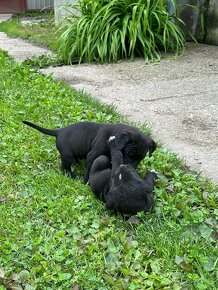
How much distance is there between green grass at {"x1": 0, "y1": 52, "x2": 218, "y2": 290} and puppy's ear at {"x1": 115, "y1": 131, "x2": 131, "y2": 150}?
38 centimetres

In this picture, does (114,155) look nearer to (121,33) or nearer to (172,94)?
(172,94)

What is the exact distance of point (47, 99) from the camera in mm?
5758

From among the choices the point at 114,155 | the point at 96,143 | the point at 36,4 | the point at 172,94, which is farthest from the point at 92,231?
the point at 36,4

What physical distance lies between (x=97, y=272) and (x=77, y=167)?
5.01 feet

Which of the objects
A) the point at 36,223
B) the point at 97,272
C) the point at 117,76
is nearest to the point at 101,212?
the point at 36,223

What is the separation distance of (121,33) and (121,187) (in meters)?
4.64

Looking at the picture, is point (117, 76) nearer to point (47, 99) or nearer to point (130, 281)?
point (47, 99)

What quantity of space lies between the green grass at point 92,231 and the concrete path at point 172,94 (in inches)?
15.4

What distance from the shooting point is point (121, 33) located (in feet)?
25.0

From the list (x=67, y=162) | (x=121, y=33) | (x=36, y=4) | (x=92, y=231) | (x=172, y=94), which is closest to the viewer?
(x=92, y=231)

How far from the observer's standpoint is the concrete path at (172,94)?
459 cm

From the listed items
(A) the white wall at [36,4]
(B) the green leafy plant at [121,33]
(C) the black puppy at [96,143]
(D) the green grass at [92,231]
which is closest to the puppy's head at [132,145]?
(C) the black puppy at [96,143]

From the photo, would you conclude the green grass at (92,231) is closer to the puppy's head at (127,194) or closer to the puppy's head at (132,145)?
the puppy's head at (127,194)

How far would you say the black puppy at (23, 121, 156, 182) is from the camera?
149 inches
